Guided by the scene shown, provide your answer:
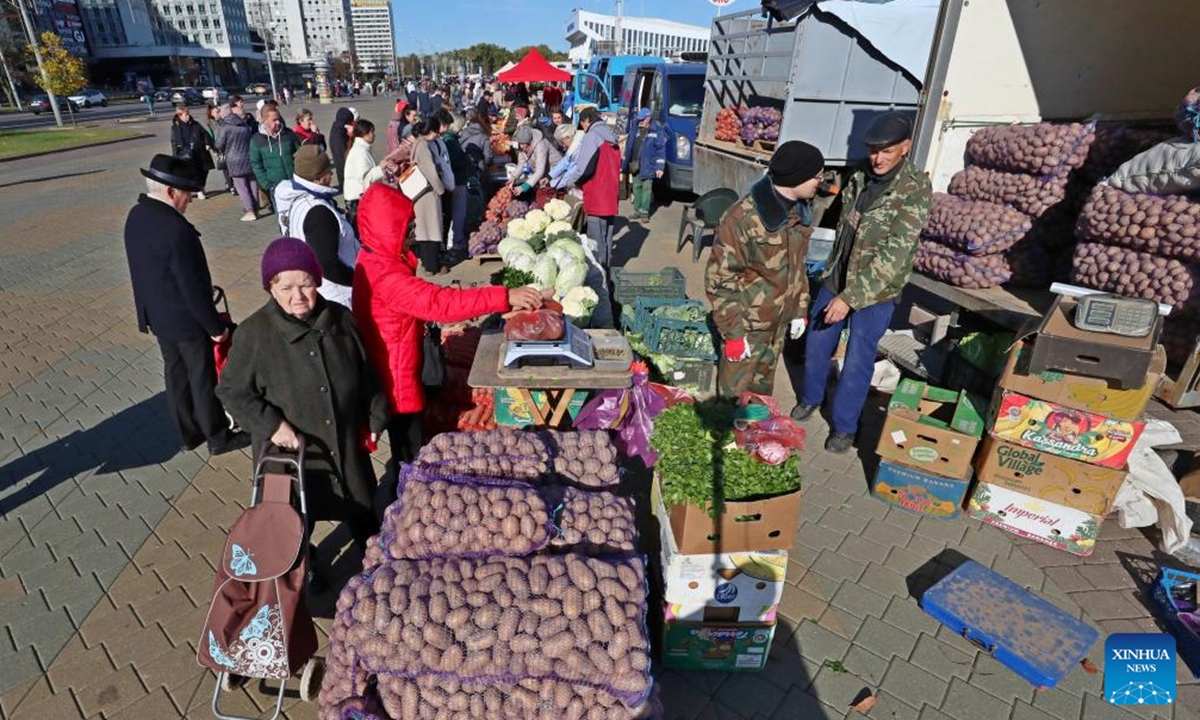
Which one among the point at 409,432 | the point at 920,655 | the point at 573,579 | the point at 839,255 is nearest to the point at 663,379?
the point at 839,255

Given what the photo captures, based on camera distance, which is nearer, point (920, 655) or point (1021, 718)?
point (1021, 718)

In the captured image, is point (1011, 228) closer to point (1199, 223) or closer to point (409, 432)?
point (1199, 223)

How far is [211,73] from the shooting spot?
281 ft

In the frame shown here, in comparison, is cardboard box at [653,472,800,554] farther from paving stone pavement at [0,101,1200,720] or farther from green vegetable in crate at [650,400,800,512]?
paving stone pavement at [0,101,1200,720]

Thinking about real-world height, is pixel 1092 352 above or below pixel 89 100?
above

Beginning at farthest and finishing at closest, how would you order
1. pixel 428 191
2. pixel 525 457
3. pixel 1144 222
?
pixel 428 191 < pixel 1144 222 < pixel 525 457

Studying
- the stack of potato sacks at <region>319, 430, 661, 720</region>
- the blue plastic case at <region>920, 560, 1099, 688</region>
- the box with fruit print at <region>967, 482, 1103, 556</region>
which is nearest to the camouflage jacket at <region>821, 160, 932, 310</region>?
the box with fruit print at <region>967, 482, 1103, 556</region>

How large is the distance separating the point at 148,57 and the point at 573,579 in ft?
350

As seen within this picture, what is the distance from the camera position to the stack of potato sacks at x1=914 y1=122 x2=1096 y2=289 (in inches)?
189

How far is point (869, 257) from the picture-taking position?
4172 mm

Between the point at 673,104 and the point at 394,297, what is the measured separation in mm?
10608

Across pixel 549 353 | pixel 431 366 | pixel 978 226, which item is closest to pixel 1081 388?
pixel 978 226

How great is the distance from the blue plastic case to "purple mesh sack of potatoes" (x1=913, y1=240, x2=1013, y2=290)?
262 centimetres

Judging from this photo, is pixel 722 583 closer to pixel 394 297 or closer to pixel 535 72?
pixel 394 297
